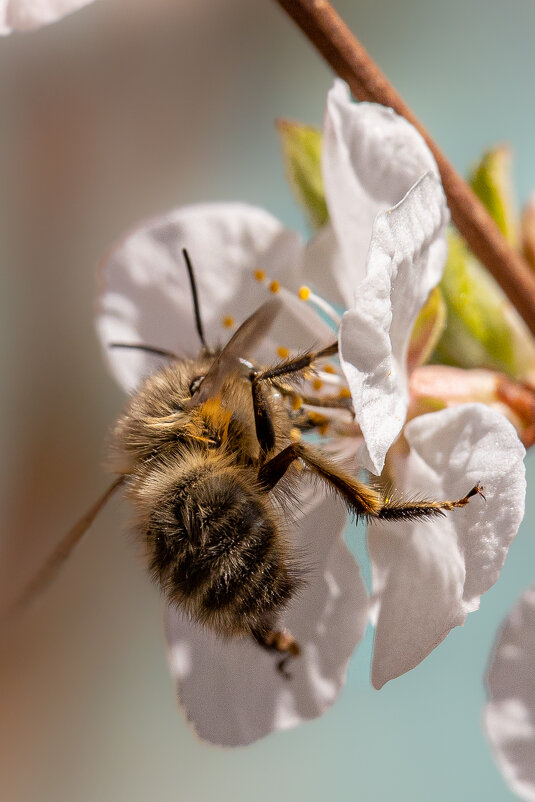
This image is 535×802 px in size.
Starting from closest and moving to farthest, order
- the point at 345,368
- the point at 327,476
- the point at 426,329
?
the point at 345,368 < the point at 327,476 < the point at 426,329

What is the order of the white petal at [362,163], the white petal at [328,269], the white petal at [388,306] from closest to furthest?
the white petal at [388,306]
the white petal at [362,163]
the white petal at [328,269]

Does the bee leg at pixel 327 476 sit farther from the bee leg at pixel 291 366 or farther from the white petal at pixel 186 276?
the white petal at pixel 186 276

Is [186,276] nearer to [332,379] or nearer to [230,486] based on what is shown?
[332,379]

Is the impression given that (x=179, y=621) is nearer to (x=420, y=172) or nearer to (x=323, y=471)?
(x=323, y=471)

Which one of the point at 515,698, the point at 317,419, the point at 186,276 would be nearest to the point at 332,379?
the point at 317,419

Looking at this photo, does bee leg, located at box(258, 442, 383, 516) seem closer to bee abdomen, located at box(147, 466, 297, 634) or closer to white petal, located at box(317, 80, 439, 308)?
bee abdomen, located at box(147, 466, 297, 634)

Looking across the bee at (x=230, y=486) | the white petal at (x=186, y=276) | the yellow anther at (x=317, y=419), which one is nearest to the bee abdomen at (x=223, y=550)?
the bee at (x=230, y=486)

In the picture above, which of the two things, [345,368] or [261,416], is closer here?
[345,368]
